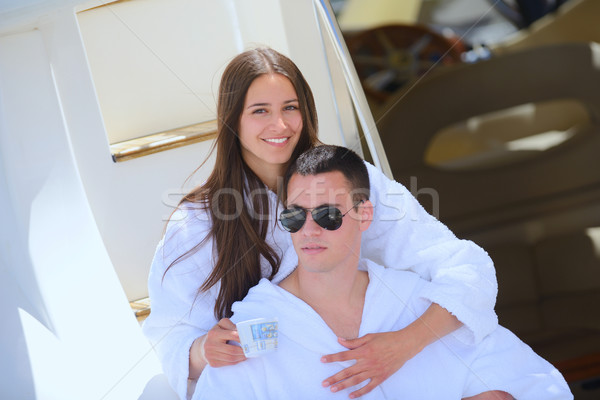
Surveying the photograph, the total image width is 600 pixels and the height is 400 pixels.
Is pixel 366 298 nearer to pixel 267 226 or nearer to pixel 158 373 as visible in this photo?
pixel 267 226

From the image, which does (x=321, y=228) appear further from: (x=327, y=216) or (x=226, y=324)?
(x=226, y=324)

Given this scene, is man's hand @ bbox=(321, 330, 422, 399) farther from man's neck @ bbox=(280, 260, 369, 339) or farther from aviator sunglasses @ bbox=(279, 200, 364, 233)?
aviator sunglasses @ bbox=(279, 200, 364, 233)

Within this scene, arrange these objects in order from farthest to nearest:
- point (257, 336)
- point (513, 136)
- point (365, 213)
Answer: point (513, 136) → point (365, 213) → point (257, 336)

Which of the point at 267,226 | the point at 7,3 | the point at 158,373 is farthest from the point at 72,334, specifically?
the point at 7,3

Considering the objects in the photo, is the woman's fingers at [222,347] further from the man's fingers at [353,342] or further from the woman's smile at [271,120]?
the woman's smile at [271,120]

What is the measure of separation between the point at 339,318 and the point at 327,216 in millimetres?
132

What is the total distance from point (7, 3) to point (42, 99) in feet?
0.40

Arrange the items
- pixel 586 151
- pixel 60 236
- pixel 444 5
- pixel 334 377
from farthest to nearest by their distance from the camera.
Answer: pixel 586 151 → pixel 60 236 → pixel 334 377 → pixel 444 5

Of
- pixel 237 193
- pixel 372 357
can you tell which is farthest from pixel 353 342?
pixel 237 193

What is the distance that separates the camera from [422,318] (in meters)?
0.77

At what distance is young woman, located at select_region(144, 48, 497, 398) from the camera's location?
2.58 feet

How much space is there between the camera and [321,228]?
732mm

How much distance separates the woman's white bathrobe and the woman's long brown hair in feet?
0.04

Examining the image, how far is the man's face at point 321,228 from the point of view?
0.73m
